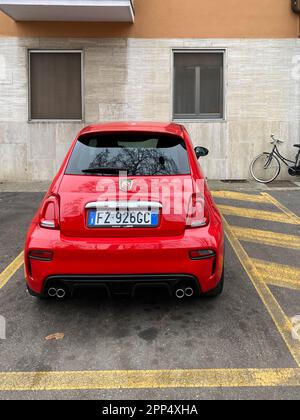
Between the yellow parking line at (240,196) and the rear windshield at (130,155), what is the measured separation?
4944 millimetres

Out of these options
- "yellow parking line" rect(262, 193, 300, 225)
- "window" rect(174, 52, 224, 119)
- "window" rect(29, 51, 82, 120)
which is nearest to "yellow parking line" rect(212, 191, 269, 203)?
"yellow parking line" rect(262, 193, 300, 225)

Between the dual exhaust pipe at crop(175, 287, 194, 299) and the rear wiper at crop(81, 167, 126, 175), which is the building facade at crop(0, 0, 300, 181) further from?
the dual exhaust pipe at crop(175, 287, 194, 299)

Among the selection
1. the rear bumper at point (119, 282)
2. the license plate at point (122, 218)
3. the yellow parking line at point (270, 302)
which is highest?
the license plate at point (122, 218)

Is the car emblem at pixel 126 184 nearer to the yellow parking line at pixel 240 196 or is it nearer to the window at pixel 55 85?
the yellow parking line at pixel 240 196

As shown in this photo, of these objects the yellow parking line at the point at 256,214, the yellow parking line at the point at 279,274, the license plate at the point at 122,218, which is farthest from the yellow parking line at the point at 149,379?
the yellow parking line at the point at 256,214

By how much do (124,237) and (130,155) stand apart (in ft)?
2.78

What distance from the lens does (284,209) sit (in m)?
7.95

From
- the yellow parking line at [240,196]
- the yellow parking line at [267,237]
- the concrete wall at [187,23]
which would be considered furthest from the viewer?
the concrete wall at [187,23]

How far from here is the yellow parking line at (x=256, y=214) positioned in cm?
722

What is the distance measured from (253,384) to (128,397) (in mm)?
802

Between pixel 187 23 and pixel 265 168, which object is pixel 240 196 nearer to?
pixel 265 168

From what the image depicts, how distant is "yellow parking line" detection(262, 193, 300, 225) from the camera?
23.7 ft

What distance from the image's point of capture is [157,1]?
10484mm

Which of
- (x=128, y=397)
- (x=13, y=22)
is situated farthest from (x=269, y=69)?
(x=128, y=397)
